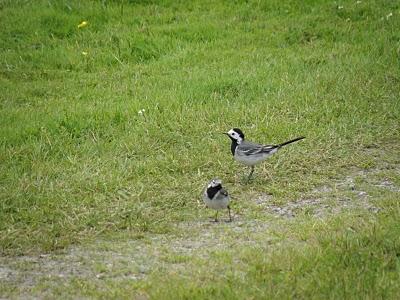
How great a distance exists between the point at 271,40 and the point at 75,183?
18.0ft

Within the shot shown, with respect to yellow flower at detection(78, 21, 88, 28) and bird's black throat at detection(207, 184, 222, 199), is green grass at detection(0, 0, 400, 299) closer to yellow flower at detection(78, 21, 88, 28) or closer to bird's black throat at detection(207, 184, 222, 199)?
yellow flower at detection(78, 21, 88, 28)

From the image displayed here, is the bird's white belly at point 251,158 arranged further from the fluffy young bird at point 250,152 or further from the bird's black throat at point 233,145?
the bird's black throat at point 233,145

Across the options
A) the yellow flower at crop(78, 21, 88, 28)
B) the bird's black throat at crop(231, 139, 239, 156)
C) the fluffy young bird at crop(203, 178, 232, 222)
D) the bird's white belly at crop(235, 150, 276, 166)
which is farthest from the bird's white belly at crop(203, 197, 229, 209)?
the yellow flower at crop(78, 21, 88, 28)

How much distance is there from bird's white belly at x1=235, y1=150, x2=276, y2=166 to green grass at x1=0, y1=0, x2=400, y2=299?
268mm

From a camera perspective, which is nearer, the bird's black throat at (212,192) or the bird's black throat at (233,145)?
the bird's black throat at (212,192)

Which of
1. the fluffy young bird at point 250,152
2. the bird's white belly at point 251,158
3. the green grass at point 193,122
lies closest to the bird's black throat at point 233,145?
the fluffy young bird at point 250,152

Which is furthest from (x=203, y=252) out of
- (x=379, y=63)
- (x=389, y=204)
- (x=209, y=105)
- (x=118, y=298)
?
(x=379, y=63)

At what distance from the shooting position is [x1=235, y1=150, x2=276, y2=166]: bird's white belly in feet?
25.3

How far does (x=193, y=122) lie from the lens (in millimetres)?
9141

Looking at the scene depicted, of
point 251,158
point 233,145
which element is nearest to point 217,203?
point 251,158

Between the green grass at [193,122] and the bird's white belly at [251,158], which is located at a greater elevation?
the bird's white belly at [251,158]

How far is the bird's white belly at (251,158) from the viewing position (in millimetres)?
7727

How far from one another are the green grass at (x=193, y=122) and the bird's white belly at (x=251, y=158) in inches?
10.5

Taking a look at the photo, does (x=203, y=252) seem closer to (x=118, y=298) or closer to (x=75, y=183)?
(x=118, y=298)
